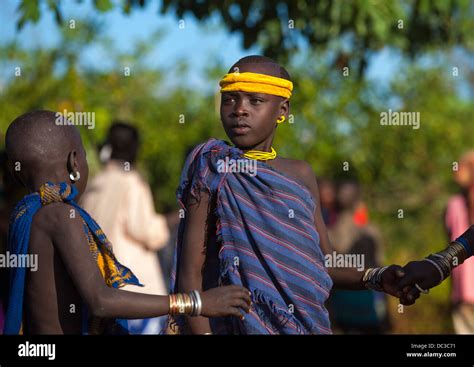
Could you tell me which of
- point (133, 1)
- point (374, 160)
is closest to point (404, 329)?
point (374, 160)

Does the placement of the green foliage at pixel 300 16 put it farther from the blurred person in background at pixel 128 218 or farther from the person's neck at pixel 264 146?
the person's neck at pixel 264 146

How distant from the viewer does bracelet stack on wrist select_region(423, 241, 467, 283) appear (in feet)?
13.8

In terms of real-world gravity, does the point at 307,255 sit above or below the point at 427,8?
below

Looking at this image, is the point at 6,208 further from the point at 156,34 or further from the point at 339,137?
the point at 156,34

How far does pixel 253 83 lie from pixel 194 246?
0.65 metres

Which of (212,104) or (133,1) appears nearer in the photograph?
(133,1)

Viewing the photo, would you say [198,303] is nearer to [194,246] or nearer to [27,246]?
[194,246]

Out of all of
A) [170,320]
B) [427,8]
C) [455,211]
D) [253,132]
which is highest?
[427,8]

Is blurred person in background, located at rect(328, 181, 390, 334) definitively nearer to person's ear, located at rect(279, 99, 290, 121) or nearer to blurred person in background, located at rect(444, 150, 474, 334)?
blurred person in background, located at rect(444, 150, 474, 334)

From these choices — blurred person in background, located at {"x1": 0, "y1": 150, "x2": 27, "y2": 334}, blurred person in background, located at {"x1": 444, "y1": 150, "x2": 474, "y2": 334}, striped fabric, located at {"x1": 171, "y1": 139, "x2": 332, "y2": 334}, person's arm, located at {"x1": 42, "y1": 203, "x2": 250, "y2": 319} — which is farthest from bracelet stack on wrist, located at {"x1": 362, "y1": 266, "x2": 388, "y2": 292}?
blurred person in background, located at {"x1": 444, "y1": 150, "x2": 474, "y2": 334}

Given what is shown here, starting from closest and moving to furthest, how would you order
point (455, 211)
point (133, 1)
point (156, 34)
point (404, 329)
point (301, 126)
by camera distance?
point (133, 1), point (455, 211), point (404, 329), point (301, 126), point (156, 34)

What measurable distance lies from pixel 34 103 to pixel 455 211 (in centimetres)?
525

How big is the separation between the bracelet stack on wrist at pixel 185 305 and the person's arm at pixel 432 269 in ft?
3.41

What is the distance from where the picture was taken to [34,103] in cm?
1117
